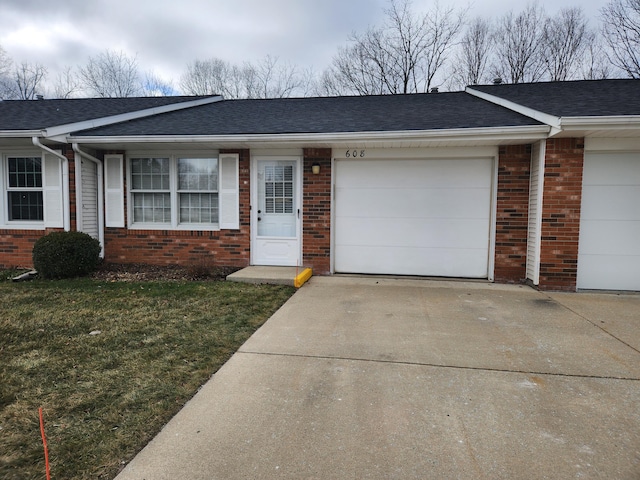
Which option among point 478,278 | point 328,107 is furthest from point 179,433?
point 328,107

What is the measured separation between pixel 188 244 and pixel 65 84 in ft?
71.3

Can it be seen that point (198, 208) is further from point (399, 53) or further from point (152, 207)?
point (399, 53)

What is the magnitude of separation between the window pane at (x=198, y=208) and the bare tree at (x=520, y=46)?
18.0 meters

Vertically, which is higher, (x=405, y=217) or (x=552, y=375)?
(x=405, y=217)

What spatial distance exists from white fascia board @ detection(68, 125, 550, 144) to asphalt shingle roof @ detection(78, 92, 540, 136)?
10 cm

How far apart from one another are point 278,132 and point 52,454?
565cm

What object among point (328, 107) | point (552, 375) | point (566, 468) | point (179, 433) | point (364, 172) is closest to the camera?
point (566, 468)

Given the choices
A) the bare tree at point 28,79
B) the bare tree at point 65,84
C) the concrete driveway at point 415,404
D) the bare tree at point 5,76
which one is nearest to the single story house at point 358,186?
the concrete driveway at point 415,404

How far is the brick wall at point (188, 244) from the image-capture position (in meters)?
7.53

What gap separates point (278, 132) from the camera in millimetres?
6816

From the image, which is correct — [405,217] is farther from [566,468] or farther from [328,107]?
[566,468]

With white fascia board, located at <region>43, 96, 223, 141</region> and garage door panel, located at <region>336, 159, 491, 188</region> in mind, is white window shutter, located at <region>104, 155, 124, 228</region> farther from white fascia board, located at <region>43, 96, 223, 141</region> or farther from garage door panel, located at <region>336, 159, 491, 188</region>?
garage door panel, located at <region>336, 159, 491, 188</region>

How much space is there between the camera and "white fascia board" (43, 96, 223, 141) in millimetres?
6957

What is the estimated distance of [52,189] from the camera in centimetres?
756
